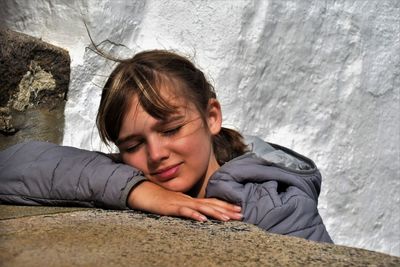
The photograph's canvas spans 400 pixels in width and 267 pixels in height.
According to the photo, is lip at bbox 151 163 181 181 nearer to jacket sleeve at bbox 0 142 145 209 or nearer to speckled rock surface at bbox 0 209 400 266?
jacket sleeve at bbox 0 142 145 209

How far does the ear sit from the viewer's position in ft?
6.07

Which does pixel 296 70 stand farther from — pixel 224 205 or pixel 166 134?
pixel 224 205

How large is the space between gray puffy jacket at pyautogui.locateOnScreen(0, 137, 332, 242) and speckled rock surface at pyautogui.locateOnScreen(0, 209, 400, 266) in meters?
0.16

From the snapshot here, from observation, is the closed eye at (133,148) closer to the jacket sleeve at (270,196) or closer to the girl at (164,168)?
the girl at (164,168)

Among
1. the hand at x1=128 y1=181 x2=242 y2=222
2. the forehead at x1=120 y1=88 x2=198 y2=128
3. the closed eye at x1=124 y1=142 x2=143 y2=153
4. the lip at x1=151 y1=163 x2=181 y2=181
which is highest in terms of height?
the forehead at x1=120 y1=88 x2=198 y2=128

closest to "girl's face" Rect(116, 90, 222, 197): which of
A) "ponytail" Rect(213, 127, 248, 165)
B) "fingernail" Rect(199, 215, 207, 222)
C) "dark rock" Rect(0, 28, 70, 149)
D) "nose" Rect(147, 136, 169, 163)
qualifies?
"nose" Rect(147, 136, 169, 163)

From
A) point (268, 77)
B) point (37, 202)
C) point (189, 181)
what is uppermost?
point (268, 77)

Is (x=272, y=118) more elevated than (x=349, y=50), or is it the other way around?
(x=349, y=50)

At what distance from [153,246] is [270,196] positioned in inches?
18.7

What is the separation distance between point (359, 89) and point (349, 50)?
0.17 meters

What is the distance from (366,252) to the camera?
1.23 metres

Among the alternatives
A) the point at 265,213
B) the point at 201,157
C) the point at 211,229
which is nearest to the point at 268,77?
the point at 201,157

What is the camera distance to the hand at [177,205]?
4.83ft

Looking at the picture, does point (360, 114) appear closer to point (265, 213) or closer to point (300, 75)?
point (300, 75)
